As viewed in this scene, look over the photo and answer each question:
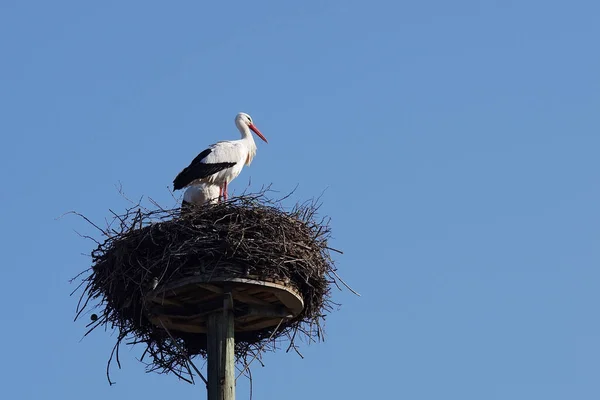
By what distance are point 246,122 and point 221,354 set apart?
6238mm

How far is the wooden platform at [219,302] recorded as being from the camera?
10297mm

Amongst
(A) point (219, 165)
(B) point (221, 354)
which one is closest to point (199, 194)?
(A) point (219, 165)

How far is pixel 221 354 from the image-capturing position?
10305 mm

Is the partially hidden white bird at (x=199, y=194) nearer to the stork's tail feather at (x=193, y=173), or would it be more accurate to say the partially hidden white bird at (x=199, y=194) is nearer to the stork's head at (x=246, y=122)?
the stork's tail feather at (x=193, y=173)

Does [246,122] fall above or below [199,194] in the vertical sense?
above

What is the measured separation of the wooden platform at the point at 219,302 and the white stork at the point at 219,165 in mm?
3302

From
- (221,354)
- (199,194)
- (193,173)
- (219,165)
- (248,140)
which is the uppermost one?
(248,140)

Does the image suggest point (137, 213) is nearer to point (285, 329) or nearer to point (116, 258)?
point (116, 258)

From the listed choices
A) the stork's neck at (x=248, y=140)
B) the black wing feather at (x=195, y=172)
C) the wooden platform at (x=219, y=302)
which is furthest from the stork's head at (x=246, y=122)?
the wooden platform at (x=219, y=302)

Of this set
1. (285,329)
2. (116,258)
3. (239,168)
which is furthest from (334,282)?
(239,168)

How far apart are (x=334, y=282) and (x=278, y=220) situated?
87 cm

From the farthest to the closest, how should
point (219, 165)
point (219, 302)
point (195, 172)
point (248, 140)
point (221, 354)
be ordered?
point (248, 140), point (219, 165), point (195, 172), point (219, 302), point (221, 354)

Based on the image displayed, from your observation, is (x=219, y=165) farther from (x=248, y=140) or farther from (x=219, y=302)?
(x=219, y=302)

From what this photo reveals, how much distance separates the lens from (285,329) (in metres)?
11.3
